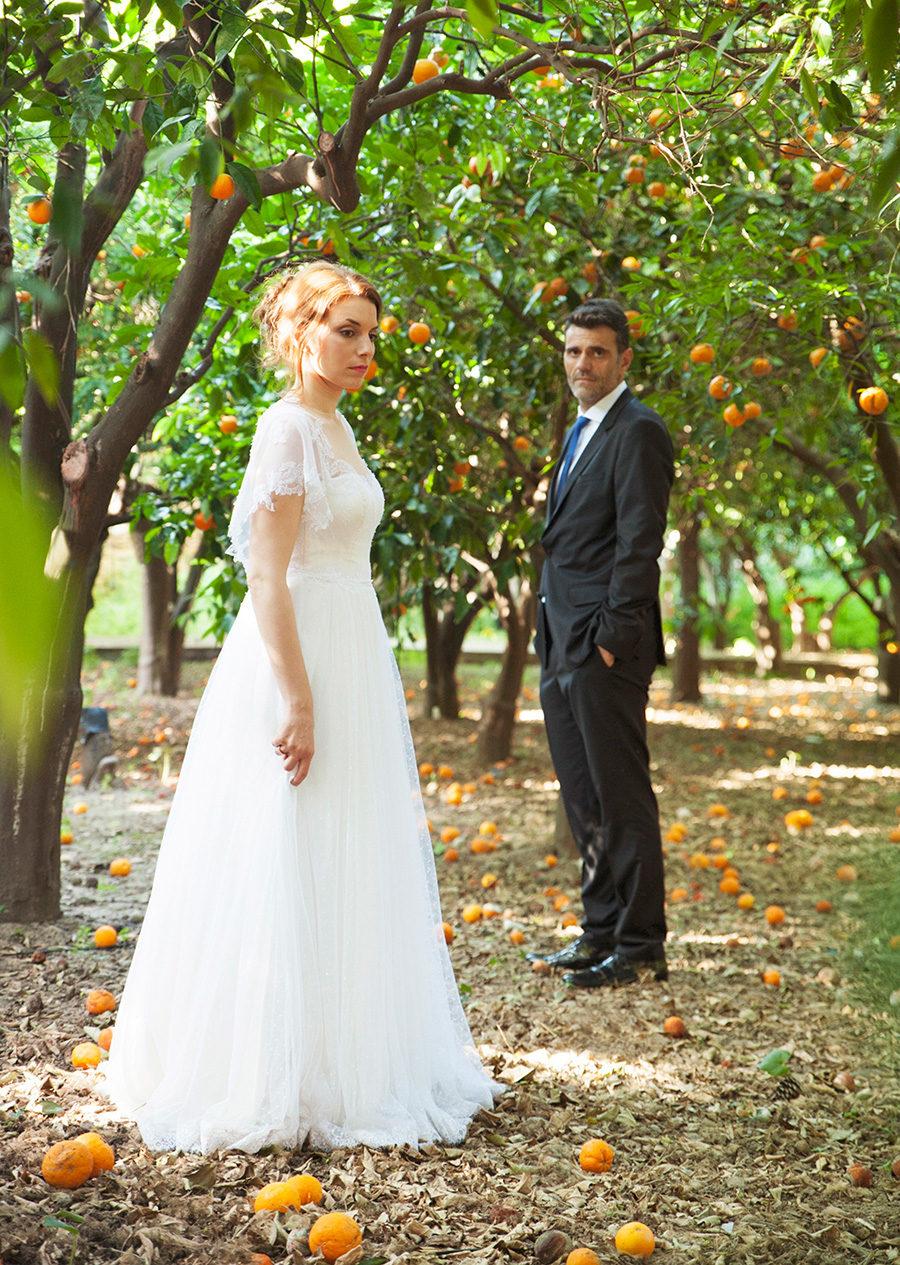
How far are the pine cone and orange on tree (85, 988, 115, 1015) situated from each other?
6.14 ft

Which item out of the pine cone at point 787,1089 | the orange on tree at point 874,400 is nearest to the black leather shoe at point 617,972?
the pine cone at point 787,1089

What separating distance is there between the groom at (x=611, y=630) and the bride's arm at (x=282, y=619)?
4.54ft

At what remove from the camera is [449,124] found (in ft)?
13.1

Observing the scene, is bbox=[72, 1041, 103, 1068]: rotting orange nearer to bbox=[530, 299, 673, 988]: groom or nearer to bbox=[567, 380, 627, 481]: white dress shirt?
bbox=[530, 299, 673, 988]: groom

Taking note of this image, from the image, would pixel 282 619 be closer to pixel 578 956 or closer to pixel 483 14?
pixel 483 14

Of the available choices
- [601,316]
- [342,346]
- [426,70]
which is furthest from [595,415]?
[342,346]

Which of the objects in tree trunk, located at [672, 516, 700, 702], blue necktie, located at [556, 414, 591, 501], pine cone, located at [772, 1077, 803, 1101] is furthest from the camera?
tree trunk, located at [672, 516, 700, 702]

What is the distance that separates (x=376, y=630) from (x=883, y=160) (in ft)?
5.97

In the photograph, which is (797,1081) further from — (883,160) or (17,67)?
(17,67)

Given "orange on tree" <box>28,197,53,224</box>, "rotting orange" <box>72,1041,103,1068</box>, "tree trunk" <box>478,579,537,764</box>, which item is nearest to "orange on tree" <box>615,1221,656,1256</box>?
"rotting orange" <box>72,1041,103,1068</box>

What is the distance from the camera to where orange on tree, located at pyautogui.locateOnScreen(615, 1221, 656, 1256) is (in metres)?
2.00

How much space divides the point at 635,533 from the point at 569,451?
0.55 m

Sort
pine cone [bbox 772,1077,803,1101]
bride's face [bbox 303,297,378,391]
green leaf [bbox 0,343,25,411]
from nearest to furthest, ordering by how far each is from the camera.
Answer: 1. green leaf [bbox 0,343,25,411]
2. bride's face [bbox 303,297,378,391]
3. pine cone [bbox 772,1077,803,1101]

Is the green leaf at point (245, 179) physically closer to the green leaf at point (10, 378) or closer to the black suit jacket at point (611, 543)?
the green leaf at point (10, 378)
